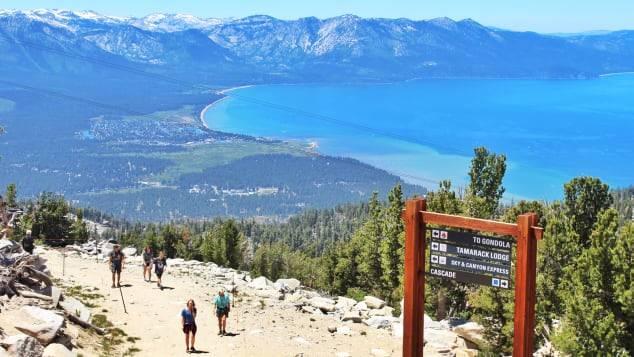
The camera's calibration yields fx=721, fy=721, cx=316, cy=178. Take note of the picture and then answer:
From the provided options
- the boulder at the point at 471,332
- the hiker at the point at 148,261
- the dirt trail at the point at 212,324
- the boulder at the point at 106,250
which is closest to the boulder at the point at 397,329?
the dirt trail at the point at 212,324

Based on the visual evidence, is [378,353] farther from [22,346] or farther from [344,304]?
[22,346]

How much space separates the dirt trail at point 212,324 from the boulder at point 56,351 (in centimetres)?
382

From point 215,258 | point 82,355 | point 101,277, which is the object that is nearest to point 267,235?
point 215,258

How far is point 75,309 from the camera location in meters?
23.6

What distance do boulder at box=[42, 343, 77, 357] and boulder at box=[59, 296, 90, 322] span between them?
392 cm

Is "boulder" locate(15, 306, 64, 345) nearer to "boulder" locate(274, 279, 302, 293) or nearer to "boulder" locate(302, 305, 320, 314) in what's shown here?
"boulder" locate(302, 305, 320, 314)

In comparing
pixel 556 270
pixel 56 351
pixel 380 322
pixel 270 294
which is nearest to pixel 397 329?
pixel 380 322

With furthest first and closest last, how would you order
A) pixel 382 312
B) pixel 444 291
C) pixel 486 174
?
pixel 486 174
pixel 444 291
pixel 382 312

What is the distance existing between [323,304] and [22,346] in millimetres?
17409

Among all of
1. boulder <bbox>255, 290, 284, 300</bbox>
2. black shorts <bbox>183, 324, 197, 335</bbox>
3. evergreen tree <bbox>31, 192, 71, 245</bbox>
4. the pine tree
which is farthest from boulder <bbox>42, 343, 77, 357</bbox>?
evergreen tree <bbox>31, 192, 71, 245</bbox>

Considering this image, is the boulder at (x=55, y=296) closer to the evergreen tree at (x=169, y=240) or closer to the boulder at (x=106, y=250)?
the boulder at (x=106, y=250)

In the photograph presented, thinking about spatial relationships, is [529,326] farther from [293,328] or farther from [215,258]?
[215,258]

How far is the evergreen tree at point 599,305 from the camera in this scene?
2355 cm

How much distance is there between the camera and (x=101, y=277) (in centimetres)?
3303
